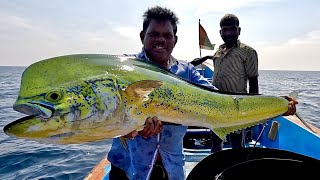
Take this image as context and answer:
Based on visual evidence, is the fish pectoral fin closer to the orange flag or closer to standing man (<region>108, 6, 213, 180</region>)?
standing man (<region>108, 6, 213, 180</region>)

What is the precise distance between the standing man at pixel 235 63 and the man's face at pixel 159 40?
8.52 feet

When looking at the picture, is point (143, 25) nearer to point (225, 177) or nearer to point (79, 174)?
point (225, 177)

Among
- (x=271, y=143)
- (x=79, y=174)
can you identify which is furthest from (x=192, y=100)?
(x=79, y=174)

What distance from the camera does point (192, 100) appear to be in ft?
6.73

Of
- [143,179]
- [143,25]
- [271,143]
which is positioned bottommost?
[271,143]

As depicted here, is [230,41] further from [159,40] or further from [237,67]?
[159,40]

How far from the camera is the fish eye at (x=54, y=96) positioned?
162 cm

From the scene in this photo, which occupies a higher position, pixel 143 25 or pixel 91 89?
pixel 143 25

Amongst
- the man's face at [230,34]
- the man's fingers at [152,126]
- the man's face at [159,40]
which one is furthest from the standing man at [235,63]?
the man's fingers at [152,126]

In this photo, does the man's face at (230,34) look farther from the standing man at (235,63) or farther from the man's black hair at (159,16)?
the man's black hair at (159,16)

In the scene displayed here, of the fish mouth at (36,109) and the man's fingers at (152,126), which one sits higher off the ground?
the fish mouth at (36,109)

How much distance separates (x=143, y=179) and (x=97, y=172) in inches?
86.4

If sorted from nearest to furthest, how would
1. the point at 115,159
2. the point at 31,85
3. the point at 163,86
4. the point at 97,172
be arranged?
the point at 31,85
the point at 163,86
the point at 115,159
the point at 97,172

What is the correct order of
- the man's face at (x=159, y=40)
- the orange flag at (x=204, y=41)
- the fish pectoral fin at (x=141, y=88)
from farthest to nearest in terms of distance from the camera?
the orange flag at (x=204, y=41), the man's face at (x=159, y=40), the fish pectoral fin at (x=141, y=88)
